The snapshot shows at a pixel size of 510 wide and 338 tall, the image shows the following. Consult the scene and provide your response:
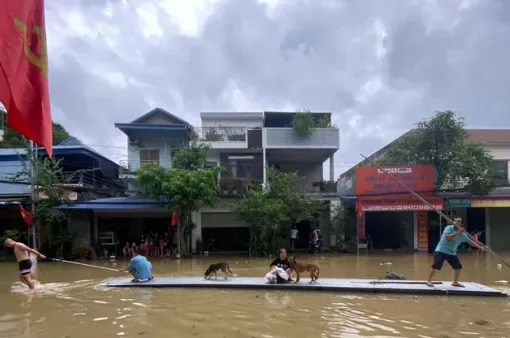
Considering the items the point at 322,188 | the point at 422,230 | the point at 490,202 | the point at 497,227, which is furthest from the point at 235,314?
the point at 497,227

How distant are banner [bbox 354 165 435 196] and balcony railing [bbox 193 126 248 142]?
21.4 ft

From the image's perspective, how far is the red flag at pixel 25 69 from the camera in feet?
9.43

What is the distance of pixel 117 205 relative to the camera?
71.4 ft

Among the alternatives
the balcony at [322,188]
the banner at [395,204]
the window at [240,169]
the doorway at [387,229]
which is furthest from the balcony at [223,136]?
the doorway at [387,229]

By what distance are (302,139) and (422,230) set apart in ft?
25.0

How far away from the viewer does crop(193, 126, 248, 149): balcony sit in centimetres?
2434

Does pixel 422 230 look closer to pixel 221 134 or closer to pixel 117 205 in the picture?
pixel 221 134

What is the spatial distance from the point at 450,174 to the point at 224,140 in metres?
11.6

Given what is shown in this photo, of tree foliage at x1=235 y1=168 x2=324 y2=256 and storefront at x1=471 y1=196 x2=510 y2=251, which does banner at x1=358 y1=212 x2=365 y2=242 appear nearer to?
tree foliage at x1=235 y1=168 x2=324 y2=256

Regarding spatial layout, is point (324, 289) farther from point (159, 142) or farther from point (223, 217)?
point (159, 142)

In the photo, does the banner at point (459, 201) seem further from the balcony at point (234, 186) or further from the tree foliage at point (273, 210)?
the balcony at point (234, 186)

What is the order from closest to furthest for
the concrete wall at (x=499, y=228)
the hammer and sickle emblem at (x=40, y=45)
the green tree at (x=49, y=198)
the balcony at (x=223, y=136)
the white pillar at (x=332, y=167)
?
the hammer and sickle emblem at (x=40, y=45) < the green tree at (x=49, y=198) < the balcony at (x=223, y=136) < the concrete wall at (x=499, y=228) < the white pillar at (x=332, y=167)

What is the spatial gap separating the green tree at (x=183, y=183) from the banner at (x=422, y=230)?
10248 mm

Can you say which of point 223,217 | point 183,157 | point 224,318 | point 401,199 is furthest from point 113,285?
point 401,199
